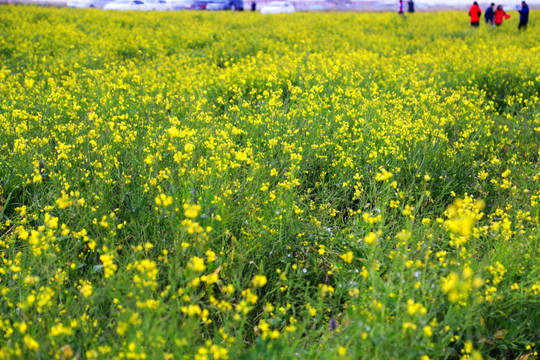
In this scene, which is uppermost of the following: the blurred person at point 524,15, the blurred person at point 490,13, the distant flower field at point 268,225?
the blurred person at point 490,13

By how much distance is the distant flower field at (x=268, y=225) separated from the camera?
1.86m

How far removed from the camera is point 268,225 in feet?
9.12

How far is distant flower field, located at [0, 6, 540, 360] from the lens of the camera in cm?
186

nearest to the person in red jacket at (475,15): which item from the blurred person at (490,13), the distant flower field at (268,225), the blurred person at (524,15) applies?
the blurred person at (490,13)

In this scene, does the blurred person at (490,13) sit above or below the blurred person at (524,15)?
above

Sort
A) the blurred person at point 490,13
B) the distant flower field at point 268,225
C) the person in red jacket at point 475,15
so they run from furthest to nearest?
the blurred person at point 490,13 → the person in red jacket at point 475,15 → the distant flower field at point 268,225

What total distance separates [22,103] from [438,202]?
4473 millimetres

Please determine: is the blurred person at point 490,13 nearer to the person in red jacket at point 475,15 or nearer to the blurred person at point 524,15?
the person in red jacket at point 475,15

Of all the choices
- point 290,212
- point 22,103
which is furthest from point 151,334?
point 22,103

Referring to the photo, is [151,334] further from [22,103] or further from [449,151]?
[22,103]

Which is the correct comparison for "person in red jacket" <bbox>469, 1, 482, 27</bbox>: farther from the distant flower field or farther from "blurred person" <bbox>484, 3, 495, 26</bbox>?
the distant flower field

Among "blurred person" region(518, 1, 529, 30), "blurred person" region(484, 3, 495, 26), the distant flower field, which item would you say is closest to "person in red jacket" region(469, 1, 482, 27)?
"blurred person" region(484, 3, 495, 26)

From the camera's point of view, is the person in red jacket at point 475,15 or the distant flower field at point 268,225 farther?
the person in red jacket at point 475,15

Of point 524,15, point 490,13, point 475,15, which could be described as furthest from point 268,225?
point 490,13
